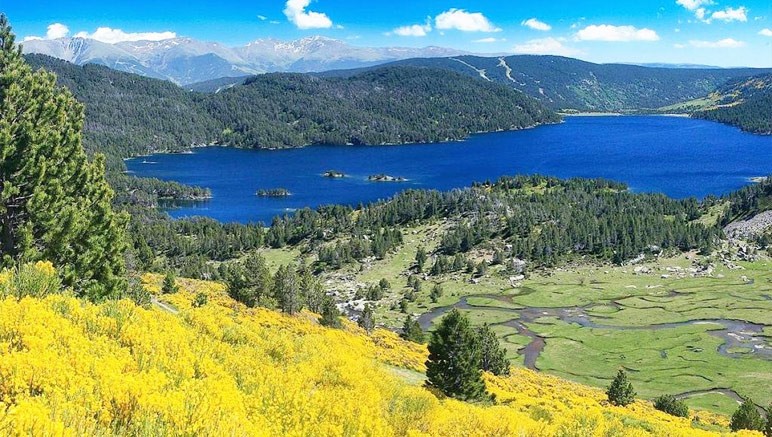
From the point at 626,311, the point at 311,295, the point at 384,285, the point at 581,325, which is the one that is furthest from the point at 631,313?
the point at 311,295

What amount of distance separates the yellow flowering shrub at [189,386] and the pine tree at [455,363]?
1261cm

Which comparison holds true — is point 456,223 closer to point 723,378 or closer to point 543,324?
point 543,324

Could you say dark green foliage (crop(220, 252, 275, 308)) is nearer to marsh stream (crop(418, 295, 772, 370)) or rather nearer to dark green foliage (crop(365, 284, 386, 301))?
marsh stream (crop(418, 295, 772, 370))

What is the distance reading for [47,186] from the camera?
74.2 feet

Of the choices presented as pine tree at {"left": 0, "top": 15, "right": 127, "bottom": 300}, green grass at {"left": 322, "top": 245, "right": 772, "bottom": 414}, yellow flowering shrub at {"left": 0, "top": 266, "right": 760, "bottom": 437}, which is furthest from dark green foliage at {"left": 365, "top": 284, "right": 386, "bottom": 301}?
Result: yellow flowering shrub at {"left": 0, "top": 266, "right": 760, "bottom": 437}

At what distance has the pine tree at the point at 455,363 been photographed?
101 ft

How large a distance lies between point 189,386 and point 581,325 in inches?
4152

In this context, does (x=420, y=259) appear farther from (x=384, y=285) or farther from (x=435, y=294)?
(x=435, y=294)

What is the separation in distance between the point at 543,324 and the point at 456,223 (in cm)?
7447

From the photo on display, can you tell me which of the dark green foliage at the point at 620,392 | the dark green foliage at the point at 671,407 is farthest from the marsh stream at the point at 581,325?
the dark green foliage at the point at 620,392

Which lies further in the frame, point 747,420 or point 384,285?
point 384,285

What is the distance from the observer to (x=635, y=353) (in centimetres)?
8994

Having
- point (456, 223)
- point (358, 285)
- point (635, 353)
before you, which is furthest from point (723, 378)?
point (456, 223)

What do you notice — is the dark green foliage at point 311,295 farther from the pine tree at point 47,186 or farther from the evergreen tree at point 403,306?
the evergreen tree at point 403,306
